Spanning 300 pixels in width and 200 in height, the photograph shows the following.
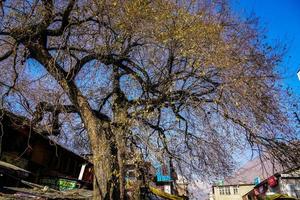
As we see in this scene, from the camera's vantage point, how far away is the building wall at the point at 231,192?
58.6 m

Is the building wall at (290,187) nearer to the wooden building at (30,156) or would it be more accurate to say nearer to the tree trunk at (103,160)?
the wooden building at (30,156)

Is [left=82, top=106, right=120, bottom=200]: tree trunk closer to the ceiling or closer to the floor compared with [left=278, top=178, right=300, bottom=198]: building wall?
closer to the floor

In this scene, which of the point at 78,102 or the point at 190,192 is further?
the point at 190,192

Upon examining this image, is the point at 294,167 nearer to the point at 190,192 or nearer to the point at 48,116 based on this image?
the point at 190,192

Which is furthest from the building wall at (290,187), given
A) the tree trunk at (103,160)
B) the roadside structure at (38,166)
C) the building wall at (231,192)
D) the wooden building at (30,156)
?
the building wall at (231,192)

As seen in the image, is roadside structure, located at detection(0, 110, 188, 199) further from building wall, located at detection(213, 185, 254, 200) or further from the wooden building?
building wall, located at detection(213, 185, 254, 200)

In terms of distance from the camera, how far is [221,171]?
39.9ft

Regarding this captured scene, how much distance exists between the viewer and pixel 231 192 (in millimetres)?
61469

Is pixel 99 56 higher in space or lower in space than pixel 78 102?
higher

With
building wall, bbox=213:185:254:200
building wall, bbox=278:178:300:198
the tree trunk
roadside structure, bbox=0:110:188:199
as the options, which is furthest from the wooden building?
building wall, bbox=213:185:254:200

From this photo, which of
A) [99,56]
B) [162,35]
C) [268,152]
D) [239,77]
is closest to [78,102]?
[99,56]

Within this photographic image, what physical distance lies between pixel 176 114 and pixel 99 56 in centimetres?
351

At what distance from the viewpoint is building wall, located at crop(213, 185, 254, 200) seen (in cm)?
5862

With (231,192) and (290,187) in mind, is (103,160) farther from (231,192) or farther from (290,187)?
(231,192)
